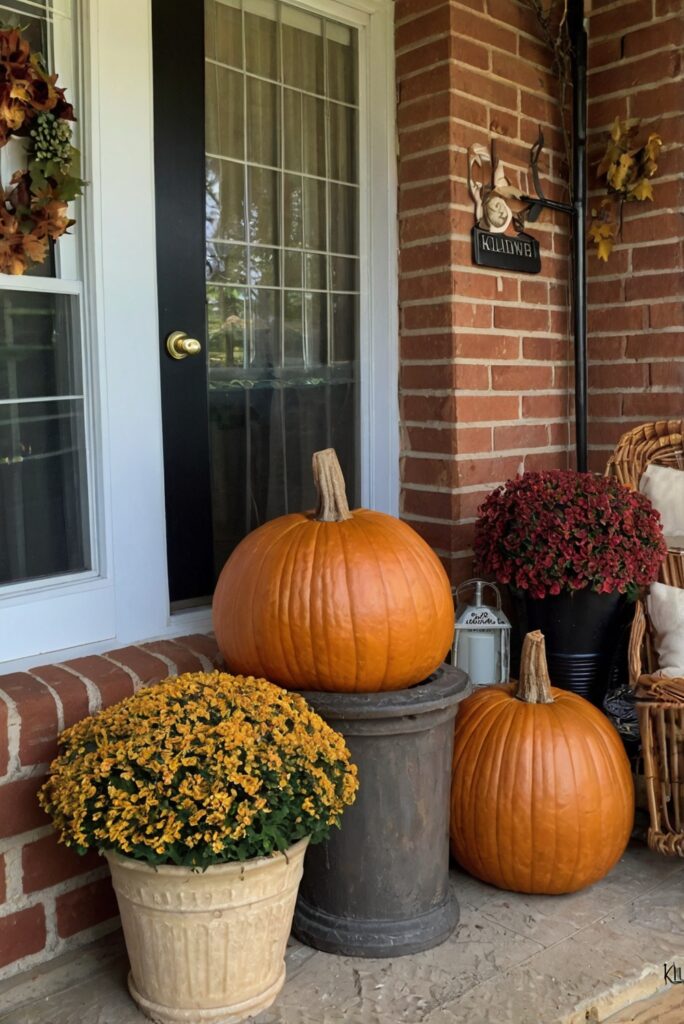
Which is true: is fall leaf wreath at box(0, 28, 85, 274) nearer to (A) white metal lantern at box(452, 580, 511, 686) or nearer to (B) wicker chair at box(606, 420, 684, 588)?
(A) white metal lantern at box(452, 580, 511, 686)

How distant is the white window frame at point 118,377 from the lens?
79.6 inches

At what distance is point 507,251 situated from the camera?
Answer: 8.71 feet

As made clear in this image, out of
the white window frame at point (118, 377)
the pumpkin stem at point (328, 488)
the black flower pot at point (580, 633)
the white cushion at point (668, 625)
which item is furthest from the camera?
the black flower pot at point (580, 633)

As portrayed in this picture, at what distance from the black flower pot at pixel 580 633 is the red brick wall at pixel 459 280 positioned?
12.6 inches

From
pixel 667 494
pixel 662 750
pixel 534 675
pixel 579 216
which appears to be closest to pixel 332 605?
pixel 534 675

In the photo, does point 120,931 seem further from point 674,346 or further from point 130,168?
point 674,346

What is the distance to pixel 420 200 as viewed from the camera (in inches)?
102

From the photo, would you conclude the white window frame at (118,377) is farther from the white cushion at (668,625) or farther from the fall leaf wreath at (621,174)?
the fall leaf wreath at (621,174)

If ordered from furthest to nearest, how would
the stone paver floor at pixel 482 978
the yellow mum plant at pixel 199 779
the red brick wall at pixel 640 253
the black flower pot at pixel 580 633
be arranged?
the red brick wall at pixel 640 253 → the black flower pot at pixel 580 633 → the stone paver floor at pixel 482 978 → the yellow mum plant at pixel 199 779

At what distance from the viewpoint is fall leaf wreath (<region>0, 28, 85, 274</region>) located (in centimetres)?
184

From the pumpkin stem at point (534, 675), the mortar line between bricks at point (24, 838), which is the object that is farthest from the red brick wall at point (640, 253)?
the mortar line between bricks at point (24, 838)

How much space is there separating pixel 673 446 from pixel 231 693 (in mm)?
1503

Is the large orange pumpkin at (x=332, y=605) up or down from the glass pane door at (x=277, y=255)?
down

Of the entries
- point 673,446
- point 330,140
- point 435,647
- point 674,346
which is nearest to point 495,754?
point 435,647
